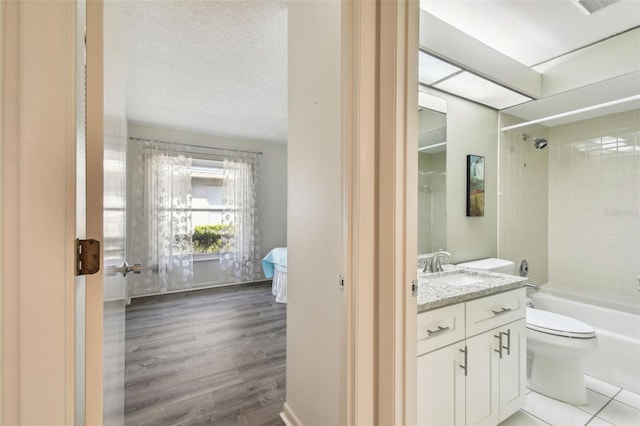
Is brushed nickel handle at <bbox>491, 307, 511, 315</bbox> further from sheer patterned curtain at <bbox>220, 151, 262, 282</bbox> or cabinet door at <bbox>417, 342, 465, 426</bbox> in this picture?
sheer patterned curtain at <bbox>220, 151, 262, 282</bbox>

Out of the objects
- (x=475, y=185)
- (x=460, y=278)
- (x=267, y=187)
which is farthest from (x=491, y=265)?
(x=267, y=187)

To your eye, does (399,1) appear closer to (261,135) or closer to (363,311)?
(363,311)

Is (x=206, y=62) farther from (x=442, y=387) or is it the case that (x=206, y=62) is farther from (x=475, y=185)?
(x=442, y=387)

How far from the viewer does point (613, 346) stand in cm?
205

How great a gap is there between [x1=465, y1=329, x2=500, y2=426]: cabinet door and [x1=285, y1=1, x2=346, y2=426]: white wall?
0.71 metres

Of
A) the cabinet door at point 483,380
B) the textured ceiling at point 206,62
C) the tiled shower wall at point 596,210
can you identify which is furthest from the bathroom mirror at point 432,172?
the tiled shower wall at point 596,210

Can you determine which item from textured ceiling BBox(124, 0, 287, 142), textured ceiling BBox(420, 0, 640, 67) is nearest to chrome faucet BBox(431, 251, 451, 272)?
textured ceiling BBox(420, 0, 640, 67)

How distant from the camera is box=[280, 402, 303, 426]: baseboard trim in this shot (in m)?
1.53

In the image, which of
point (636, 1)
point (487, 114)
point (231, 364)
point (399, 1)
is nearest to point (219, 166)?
point (231, 364)

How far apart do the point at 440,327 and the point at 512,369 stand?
72 centimetres

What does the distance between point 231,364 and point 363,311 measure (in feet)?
5.87

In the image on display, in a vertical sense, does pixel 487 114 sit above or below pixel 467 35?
below

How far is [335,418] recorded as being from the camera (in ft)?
3.87

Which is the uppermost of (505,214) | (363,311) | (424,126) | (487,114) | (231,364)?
(487,114)
